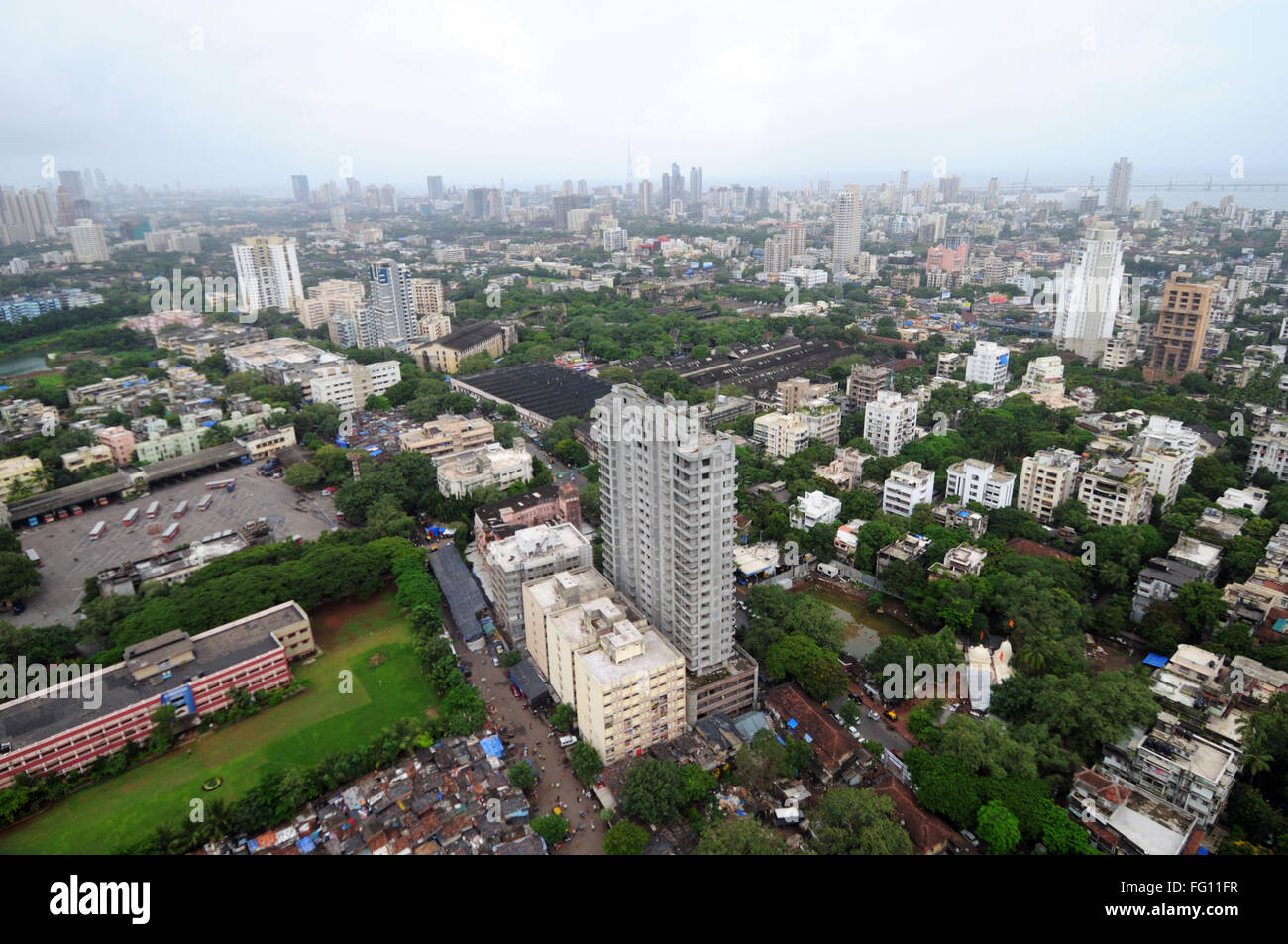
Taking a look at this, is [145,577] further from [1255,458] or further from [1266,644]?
[1255,458]

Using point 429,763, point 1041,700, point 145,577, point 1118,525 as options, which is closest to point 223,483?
point 145,577

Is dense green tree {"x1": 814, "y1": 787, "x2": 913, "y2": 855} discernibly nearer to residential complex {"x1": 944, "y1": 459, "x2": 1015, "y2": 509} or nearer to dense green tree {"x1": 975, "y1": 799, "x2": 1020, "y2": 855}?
dense green tree {"x1": 975, "y1": 799, "x2": 1020, "y2": 855}

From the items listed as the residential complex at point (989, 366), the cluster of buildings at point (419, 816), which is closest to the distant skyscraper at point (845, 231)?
the residential complex at point (989, 366)

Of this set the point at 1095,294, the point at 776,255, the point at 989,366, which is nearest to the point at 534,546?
the point at 989,366

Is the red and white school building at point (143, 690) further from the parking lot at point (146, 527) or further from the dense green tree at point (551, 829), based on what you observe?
the dense green tree at point (551, 829)

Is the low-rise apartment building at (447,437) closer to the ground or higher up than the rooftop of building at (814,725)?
higher up

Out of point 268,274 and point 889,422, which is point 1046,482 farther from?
point 268,274

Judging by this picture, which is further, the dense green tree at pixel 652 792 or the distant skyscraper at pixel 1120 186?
A: the distant skyscraper at pixel 1120 186
